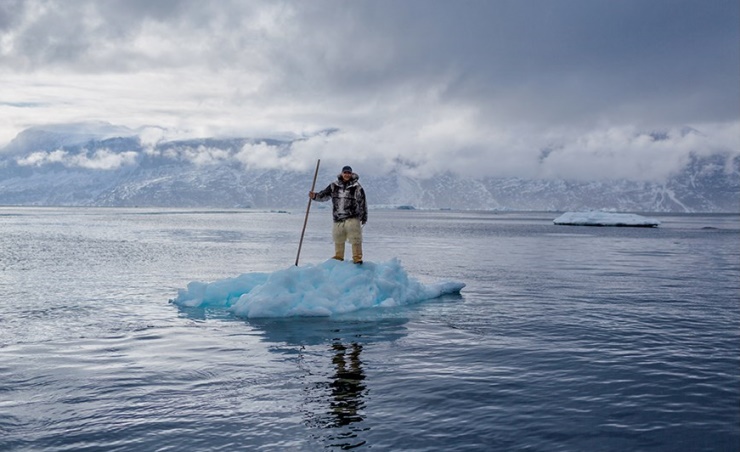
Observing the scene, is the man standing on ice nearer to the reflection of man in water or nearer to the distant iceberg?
the reflection of man in water

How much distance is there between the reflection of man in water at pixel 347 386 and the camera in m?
8.09

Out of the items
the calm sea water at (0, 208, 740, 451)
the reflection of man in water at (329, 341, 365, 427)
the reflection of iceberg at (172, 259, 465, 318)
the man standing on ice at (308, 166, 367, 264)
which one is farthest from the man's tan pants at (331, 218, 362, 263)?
the reflection of man in water at (329, 341, 365, 427)

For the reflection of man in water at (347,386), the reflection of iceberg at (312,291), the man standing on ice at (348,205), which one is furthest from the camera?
the man standing on ice at (348,205)

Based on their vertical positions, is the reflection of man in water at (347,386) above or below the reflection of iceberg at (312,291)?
below

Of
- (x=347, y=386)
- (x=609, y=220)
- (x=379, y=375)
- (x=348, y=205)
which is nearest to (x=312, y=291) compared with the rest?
(x=348, y=205)

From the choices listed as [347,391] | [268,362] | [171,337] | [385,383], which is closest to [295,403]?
[347,391]

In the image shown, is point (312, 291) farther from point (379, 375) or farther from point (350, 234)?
point (379, 375)

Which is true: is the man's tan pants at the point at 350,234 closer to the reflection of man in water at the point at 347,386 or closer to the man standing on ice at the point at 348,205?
the man standing on ice at the point at 348,205

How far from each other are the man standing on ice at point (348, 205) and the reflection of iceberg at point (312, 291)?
2.43 ft

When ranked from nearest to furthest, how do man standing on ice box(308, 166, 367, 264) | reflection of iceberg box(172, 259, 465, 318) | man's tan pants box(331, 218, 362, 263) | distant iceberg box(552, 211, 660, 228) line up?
reflection of iceberg box(172, 259, 465, 318) < man standing on ice box(308, 166, 367, 264) < man's tan pants box(331, 218, 362, 263) < distant iceberg box(552, 211, 660, 228)

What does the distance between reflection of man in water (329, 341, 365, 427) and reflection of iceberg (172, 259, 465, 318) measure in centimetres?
386

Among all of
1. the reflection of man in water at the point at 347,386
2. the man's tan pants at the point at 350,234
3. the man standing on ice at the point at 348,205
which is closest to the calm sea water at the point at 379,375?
the reflection of man in water at the point at 347,386

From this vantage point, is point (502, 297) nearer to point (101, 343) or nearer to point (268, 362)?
point (268, 362)

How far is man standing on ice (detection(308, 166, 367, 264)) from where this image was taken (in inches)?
690
